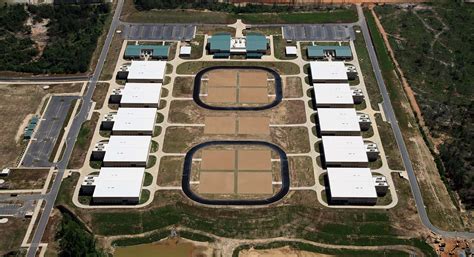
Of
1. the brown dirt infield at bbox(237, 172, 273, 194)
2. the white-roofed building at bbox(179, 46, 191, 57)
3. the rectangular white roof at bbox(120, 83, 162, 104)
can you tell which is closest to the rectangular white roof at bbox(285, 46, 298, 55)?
the white-roofed building at bbox(179, 46, 191, 57)

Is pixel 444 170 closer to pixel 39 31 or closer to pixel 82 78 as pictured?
pixel 82 78

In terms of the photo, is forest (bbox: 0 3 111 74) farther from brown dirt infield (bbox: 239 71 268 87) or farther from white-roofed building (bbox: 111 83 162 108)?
brown dirt infield (bbox: 239 71 268 87)

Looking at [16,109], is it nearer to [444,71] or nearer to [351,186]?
[351,186]

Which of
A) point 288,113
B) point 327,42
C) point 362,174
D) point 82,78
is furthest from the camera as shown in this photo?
point 327,42

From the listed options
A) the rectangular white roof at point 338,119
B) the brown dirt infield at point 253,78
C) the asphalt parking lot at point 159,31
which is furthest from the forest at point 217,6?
the rectangular white roof at point 338,119

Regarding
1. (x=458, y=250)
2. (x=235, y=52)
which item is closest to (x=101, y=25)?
(x=235, y=52)
